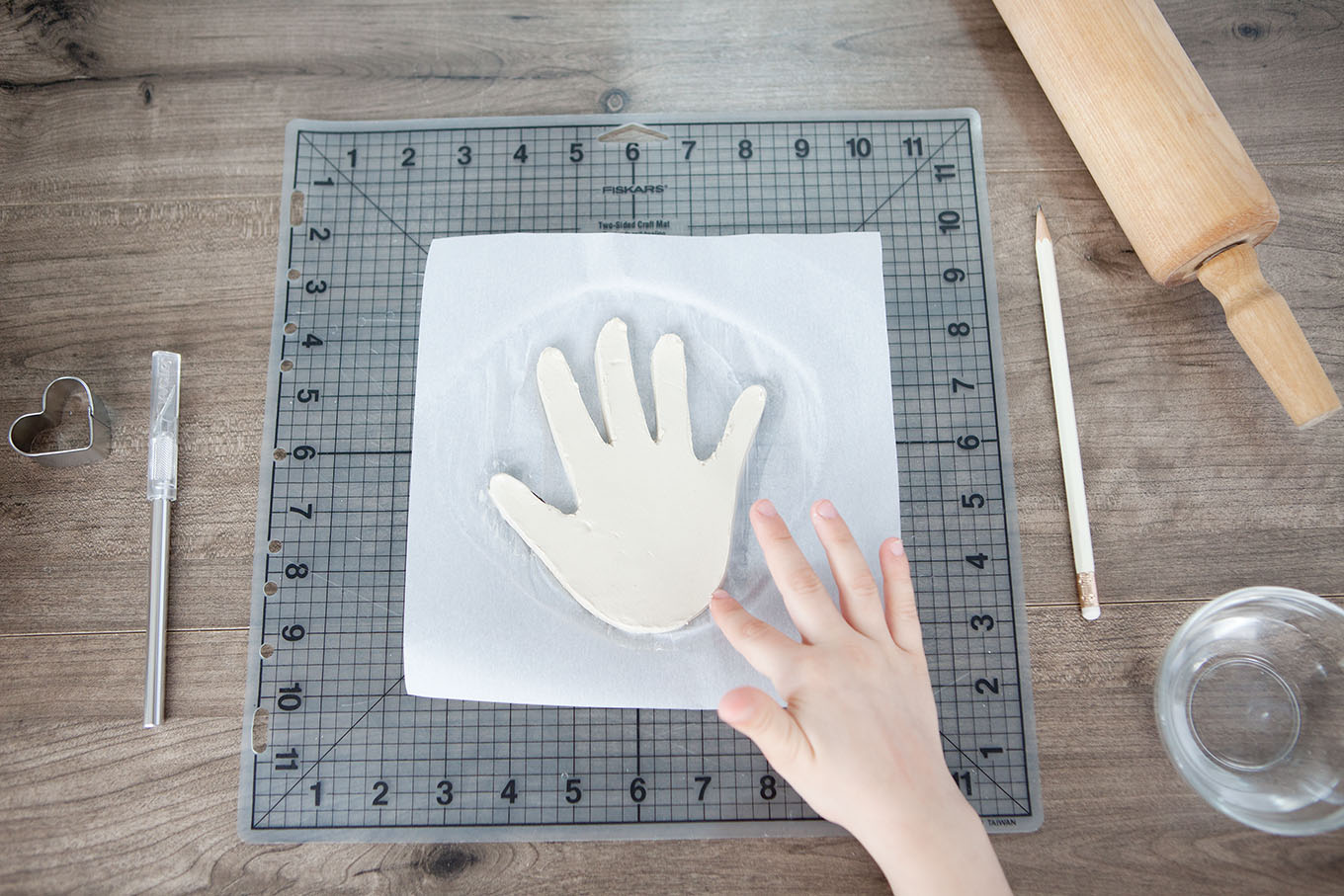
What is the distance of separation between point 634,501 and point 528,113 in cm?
32

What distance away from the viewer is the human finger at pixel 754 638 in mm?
462

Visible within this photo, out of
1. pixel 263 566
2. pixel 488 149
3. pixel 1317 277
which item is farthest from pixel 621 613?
pixel 1317 277

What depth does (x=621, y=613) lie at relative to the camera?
1.73 ft

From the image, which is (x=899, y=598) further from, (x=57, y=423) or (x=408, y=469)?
(x=57, y=423)

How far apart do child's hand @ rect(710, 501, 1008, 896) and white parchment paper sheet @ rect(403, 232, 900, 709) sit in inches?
2.3

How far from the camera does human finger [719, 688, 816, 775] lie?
41 centimetres

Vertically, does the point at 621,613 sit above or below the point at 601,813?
above

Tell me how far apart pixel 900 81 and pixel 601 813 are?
1.95 ft

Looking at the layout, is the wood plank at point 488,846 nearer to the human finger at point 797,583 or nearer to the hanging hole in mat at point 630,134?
the human finger at point 797,583

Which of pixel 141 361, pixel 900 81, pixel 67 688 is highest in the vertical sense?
pixel 900 81

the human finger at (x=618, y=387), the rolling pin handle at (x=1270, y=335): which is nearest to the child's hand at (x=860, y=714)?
the human finger at (x=618, y=387)

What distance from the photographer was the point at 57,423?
0.56m

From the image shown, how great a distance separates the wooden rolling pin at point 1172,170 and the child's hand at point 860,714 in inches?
11.6

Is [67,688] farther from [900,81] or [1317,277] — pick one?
[1317,277]
